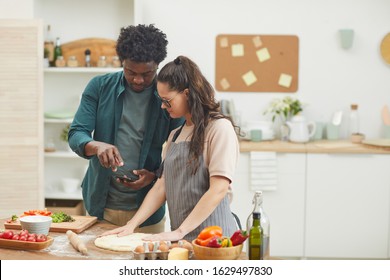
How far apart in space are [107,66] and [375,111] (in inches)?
83.6

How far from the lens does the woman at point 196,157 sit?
7.64 ft

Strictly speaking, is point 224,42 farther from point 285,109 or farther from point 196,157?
point 196,157

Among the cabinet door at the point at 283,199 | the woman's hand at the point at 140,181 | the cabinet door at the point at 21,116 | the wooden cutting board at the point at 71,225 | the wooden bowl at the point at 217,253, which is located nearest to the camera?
the wooden bowl at the point at 217,253

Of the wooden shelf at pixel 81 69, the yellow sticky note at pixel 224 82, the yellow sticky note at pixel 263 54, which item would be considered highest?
the yellow sticky note at pixel 263 54

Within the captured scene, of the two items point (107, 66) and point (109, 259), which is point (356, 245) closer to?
point (107, 66)

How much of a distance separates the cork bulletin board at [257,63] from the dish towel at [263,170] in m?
0.75

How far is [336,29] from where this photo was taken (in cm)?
509

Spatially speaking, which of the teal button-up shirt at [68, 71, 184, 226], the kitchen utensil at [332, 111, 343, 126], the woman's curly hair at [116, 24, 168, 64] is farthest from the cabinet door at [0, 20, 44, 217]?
the kitchen utensil at [332, 111, 343, 126]

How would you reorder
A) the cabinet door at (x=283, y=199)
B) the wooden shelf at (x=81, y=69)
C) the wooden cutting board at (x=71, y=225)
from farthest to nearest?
the wooden shelf at (x=81, y=69), the cabinet door at (x=283, y=199), the wooden cutting board at (x=71, y=225)

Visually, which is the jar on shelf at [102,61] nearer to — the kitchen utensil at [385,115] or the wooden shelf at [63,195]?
the wooden shelf at [63,195]

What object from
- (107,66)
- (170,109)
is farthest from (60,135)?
(170,109)

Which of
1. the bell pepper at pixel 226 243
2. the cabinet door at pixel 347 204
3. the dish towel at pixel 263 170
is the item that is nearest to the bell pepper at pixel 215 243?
the bell pepper at pixel 226 243

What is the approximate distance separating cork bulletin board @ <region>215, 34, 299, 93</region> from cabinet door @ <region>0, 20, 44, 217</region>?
1432mm
